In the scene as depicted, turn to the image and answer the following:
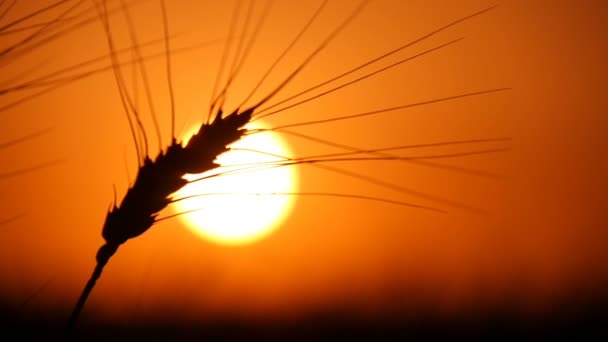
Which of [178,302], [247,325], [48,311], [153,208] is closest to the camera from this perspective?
[153,208]

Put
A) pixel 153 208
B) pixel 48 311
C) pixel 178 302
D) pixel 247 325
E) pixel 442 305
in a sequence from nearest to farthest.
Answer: pixel 153 208 → pixel 48 311 → pixel 178 302 → pixel 247 325 → pixel 442 305

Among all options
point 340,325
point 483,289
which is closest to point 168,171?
point 340,325

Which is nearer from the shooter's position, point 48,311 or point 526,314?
point 48,311

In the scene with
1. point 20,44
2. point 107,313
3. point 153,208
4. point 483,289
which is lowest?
point 483,289

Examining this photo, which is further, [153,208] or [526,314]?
[526,314]

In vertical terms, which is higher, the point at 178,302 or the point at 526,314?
the point at 178,302

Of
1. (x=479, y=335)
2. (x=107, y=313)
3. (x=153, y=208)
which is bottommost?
(x=479, y=335)

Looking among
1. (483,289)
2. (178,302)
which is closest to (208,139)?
(178,302)

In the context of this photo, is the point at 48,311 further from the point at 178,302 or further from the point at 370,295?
the point at 370,295

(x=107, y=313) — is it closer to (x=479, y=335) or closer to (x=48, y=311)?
(x=48, y=311)
